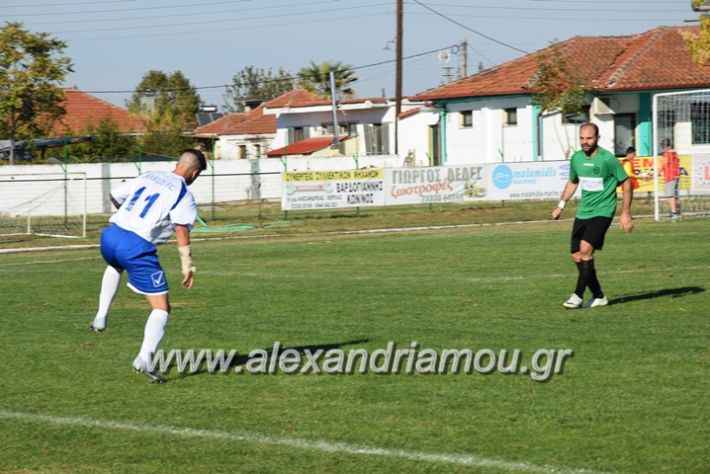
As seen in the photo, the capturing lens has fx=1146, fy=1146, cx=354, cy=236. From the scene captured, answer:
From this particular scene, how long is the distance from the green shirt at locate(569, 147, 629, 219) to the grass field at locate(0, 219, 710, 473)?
109cm

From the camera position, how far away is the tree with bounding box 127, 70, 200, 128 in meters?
92.6

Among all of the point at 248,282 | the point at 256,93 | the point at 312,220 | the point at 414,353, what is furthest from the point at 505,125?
the point at 256,93

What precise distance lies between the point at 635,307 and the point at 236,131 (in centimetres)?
6134

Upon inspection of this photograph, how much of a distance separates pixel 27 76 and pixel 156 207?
40356 mm

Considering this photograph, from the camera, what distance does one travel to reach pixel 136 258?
8578mm

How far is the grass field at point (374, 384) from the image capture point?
6.42 metres

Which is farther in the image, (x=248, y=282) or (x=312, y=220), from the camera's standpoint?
(x=312, y=220)

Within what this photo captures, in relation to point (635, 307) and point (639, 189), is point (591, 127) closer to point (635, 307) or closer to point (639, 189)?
point (635, 307)

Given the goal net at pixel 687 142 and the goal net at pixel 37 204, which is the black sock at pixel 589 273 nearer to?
the goal net at pixel 687 142

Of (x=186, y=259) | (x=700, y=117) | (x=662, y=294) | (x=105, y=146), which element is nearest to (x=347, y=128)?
(x=105, y=146)

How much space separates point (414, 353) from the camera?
31.1 feet

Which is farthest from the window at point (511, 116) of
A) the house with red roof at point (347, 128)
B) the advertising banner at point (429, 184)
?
the advertising banner at point (429, 184)

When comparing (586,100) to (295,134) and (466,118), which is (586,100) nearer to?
(466,118)

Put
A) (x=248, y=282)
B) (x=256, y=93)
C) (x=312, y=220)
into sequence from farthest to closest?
(x=256, y=93) → (x=312, y=220) → (x=248, y=282)
